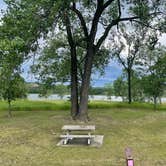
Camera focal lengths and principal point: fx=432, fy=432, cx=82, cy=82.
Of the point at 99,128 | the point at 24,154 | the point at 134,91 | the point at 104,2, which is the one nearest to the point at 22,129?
the point at 99,128

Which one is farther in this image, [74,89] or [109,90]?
[109,90]

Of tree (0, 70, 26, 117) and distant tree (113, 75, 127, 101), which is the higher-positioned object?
distant tree (113, 75, 127, 101)

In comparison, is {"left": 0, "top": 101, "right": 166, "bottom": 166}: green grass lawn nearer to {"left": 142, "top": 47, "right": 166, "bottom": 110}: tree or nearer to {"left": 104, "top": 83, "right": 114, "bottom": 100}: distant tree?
{"left": 142, "top": 47, "right": 166, "bottom": 110}: tree

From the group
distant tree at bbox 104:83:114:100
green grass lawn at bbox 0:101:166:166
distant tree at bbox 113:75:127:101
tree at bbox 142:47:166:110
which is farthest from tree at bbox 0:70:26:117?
distant tree at bbox 104:83:114:100

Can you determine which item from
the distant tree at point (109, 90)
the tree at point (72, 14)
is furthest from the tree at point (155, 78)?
the distant tree at point (109, 90)

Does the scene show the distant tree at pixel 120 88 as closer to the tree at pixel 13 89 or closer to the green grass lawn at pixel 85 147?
the tree at pixel 13 89

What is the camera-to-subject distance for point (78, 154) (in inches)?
601

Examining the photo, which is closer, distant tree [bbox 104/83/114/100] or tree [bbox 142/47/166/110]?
tree [bbox 142/47/166/110]

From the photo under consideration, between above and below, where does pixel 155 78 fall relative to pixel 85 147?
above

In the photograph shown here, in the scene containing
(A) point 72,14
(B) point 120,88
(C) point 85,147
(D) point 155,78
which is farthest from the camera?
(B) point 120,88

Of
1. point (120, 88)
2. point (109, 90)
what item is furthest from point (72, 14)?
point (109, 90)

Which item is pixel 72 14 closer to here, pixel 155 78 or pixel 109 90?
pixel 155 78

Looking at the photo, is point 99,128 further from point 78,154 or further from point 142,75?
point 142,75

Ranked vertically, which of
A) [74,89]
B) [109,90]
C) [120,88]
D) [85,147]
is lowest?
[85,147]
